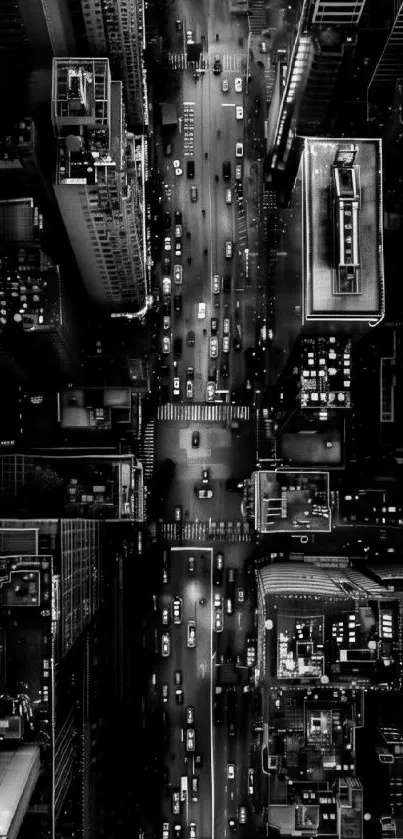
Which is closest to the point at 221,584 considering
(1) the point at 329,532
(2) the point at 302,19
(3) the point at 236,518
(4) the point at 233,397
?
(3) the point at 236,518

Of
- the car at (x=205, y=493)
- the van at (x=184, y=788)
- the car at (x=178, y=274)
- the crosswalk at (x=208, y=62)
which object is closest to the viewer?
the van at (x=184, y=788)

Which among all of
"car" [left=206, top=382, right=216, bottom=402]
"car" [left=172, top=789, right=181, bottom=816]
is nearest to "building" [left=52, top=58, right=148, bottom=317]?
"car" [left=206, top=382, right=216, bottom=402]

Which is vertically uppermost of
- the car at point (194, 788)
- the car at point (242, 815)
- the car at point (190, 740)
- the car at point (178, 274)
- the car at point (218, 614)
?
the car at point (178, 274)

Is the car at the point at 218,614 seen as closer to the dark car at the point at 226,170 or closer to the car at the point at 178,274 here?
the car at the point at 178,274

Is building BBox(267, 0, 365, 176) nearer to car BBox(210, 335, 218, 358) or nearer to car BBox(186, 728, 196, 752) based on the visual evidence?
car BBox(210, 335, 218, 358)

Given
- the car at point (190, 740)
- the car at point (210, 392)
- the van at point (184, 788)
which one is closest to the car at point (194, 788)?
the van at point (184, 788)

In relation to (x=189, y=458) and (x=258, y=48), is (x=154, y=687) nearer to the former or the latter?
(x=189, y=458)
